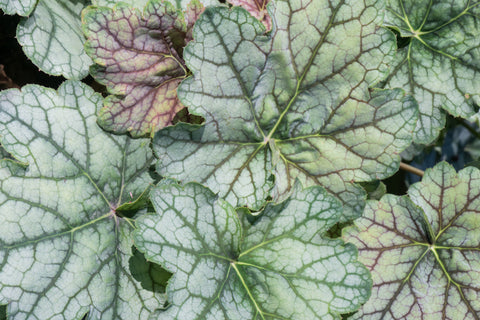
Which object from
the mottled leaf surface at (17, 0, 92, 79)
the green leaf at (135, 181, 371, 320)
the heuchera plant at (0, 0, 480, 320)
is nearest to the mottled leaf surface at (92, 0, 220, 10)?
the heuchera plant at (0, 0, 480, 320)

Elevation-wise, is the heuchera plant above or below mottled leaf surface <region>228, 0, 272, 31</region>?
below

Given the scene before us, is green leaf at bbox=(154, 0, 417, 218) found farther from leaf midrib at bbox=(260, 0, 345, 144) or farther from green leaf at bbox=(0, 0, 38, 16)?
green leaf at bbox=(0, 0, 38, 16)

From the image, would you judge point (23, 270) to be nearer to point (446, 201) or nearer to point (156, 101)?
point (156, 101)

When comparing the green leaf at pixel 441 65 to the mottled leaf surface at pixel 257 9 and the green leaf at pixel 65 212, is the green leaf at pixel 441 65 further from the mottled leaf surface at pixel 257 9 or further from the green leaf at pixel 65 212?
the green leaf at pixel 65 212

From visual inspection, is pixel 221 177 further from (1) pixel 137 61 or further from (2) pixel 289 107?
(1) pixel 137 61

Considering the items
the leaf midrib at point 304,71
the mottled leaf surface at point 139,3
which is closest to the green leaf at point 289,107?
the leaf midrib at point 304,71

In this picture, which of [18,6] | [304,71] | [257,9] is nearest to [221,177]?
[304,71]
